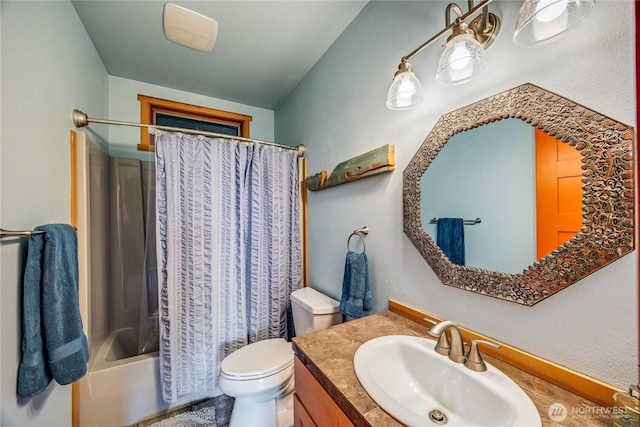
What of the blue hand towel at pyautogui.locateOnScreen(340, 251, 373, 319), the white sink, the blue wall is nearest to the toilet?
the blue hand towel at pyautogui.locateOnScreen(340, 251, 373, 319)

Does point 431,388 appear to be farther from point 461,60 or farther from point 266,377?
point 461,60

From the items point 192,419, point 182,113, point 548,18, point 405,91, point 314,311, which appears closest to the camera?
point 548,18

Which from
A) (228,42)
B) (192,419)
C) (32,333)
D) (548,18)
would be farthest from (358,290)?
(228,42)

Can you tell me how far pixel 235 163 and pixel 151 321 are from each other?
132 centimetres

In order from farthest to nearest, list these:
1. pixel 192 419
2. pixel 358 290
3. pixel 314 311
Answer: pixel 192 419 < pixel 314 311 < pixel 358 290

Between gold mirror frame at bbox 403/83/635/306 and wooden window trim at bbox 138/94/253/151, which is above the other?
wooden window trim at bbox 138/94/253/151

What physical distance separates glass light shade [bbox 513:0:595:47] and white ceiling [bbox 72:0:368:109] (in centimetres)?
97

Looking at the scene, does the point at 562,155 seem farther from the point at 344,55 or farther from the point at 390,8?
the point at 344,55

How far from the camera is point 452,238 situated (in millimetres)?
862

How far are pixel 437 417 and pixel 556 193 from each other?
2.31 ft

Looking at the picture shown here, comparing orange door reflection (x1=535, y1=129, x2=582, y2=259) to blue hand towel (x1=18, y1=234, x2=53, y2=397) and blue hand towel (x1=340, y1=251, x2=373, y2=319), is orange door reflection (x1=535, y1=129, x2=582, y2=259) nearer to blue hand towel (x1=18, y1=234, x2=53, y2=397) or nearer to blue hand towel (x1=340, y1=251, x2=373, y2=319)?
blue hand towel (x1=340, y1=251, x2=373, y2=319)

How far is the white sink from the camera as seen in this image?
54 centimetres

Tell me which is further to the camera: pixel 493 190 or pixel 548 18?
pixel 493 190

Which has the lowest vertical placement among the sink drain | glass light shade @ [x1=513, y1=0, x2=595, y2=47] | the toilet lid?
the toilet lid
